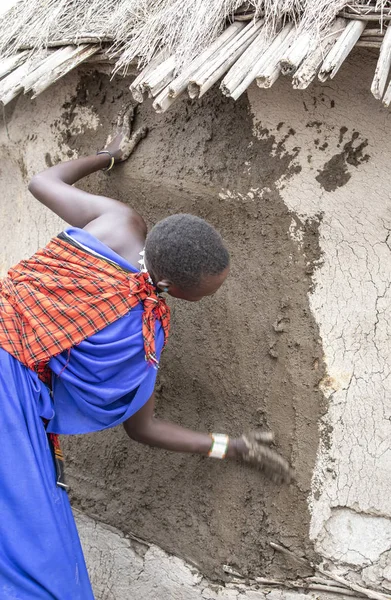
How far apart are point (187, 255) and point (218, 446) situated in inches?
29.4

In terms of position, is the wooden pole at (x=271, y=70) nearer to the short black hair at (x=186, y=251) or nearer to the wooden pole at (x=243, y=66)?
the wooden pole at (x=243, y=66)

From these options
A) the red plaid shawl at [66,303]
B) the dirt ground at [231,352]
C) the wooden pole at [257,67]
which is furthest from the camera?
the dirt ground at [231,352]

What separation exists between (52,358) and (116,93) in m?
1.49

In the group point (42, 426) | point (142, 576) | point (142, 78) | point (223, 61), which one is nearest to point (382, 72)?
point (223, 61)

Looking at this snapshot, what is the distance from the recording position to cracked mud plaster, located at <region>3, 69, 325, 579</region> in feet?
9.29

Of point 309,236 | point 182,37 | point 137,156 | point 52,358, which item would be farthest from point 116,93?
point 52,358

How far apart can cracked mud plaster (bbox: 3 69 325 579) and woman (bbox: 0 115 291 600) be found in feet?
1.85

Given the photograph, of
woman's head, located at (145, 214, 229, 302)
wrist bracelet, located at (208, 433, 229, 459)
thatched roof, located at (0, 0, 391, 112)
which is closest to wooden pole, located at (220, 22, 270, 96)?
thatched roof, located at (0, 0, 391, 112)

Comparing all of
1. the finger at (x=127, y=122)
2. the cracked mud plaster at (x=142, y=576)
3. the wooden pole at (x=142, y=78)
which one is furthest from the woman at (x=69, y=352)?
the finger at (x=127, y=122)

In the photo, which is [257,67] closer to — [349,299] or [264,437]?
[349,299]

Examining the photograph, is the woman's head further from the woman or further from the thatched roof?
the thatched roof

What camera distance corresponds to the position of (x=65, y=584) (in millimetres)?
2400

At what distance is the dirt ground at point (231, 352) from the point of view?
2.83 meters

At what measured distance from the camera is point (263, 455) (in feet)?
9.02
